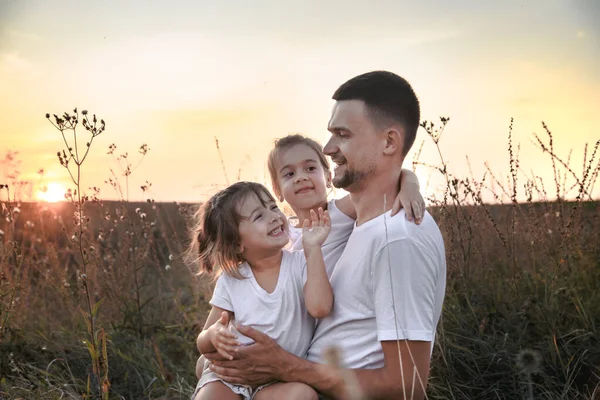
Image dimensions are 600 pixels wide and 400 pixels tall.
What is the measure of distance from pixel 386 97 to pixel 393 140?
205 mm

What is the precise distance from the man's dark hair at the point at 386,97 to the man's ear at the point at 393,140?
1.6 inches

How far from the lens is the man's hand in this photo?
8.68 feet

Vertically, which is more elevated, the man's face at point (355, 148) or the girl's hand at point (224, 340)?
the man's face at point (355, 148)

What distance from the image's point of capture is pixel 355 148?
2.95 m

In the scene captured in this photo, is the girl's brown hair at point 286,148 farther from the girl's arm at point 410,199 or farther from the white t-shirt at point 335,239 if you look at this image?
the girl's arm at point 410,199

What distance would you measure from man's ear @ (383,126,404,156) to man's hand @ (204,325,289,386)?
1.01 metres

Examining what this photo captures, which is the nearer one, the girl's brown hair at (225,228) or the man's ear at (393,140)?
the man's ear at (393,140)

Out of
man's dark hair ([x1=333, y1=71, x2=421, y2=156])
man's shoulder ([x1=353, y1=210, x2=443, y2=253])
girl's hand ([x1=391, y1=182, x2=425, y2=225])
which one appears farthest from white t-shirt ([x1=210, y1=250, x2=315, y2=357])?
man's dark hair ([x1=333, y1=71, x2=421, y2=156])

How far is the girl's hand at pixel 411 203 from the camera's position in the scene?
2.65m

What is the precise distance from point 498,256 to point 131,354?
317 cm

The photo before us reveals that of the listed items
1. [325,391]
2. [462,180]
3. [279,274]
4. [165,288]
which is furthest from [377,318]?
[165,288]

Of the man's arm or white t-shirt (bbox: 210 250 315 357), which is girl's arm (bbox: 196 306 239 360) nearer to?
the man's arm

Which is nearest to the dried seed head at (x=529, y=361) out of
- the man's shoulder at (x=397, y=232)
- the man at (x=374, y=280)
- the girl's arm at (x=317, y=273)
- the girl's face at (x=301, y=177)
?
the man at (x=374, y=280)

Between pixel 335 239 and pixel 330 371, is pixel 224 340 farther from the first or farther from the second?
pixel 335 239
